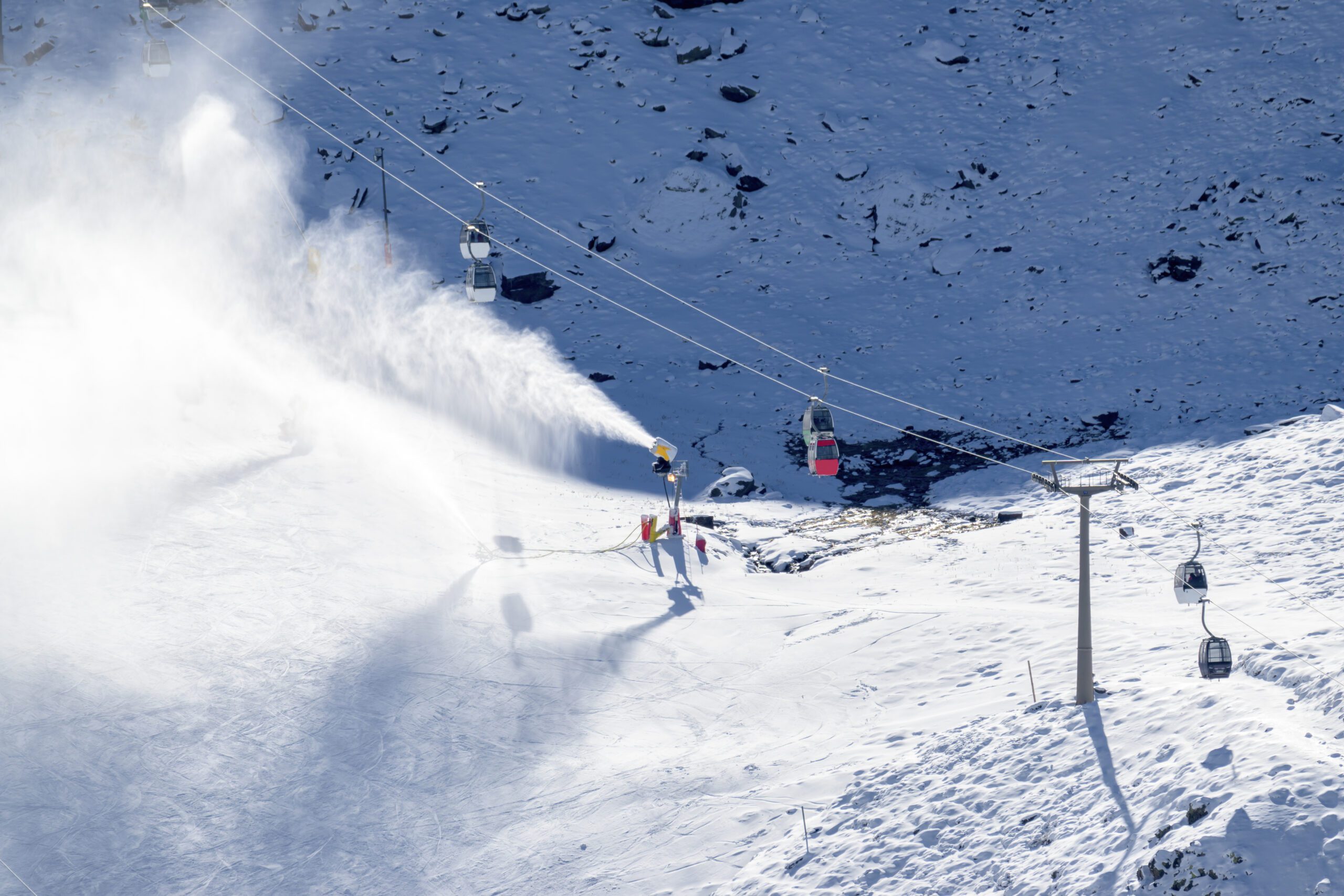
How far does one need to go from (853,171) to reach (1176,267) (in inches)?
491

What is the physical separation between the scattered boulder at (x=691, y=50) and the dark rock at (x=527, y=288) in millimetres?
12467

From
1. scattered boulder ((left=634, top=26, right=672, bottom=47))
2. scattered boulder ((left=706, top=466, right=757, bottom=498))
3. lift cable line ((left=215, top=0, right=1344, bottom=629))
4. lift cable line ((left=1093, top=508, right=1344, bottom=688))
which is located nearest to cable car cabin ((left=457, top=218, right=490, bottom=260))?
lift cable line ((left=215, top=0, right=1344, bottom=629))

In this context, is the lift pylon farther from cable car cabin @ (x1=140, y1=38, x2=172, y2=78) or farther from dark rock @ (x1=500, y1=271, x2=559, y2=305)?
dark rock @ (x1=500, y1=271, x2=559, y2=305)

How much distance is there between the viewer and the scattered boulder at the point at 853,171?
44.3 meters

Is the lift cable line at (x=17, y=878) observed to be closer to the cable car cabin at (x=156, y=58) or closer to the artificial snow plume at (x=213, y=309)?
the artificial snow plume at (x=213, y=309)

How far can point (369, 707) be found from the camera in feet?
62.1

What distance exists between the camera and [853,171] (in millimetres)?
44375

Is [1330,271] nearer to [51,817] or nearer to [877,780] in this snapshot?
[877,780]

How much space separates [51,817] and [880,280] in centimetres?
3322

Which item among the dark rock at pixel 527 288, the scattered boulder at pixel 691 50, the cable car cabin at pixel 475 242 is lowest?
the cable car cabin at pixel 475 242

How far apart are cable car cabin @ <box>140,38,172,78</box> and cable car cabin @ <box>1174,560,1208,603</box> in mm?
22921

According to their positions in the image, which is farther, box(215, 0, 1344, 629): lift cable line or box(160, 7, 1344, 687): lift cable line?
box(215, 0, 1344, 629): lift cable line

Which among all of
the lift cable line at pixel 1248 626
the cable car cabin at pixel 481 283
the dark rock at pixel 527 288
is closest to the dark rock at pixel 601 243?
the dark rock at pixel 527 288

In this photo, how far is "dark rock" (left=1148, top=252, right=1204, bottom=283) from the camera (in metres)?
39.3
